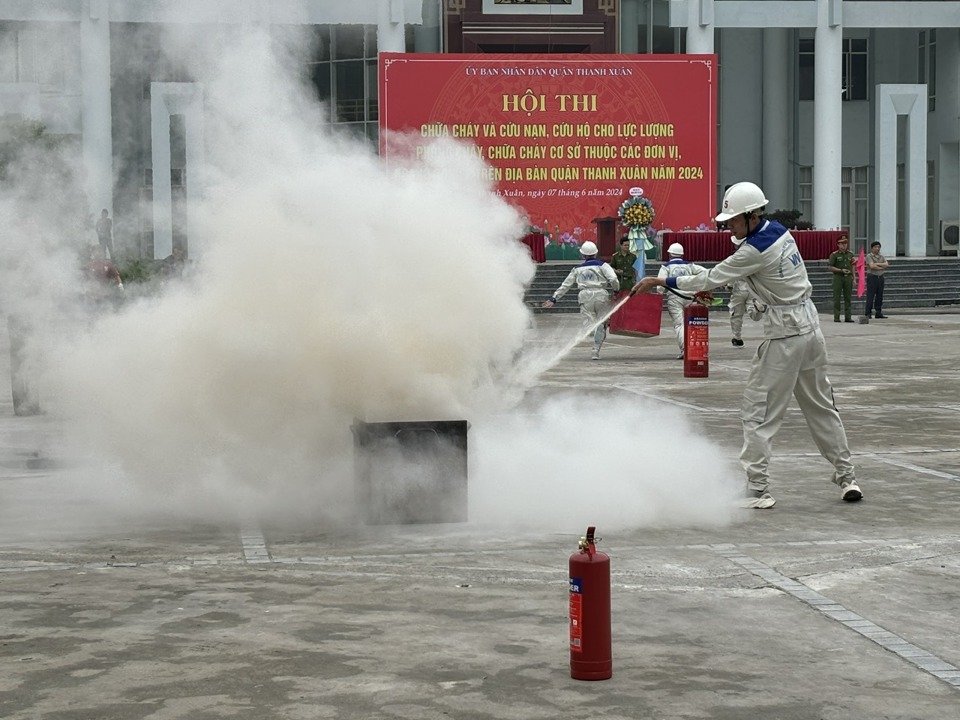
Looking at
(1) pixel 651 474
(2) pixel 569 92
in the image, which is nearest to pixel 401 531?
(1) pixel 651 474

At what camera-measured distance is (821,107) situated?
44.8m

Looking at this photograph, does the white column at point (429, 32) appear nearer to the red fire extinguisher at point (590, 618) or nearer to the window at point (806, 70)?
the window at point (806, 70)

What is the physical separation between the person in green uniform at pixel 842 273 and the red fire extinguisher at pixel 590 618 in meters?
25.1

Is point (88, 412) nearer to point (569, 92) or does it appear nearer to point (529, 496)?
point (529, 496)

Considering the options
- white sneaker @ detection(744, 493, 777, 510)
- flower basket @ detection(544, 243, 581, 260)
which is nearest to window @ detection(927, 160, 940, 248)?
flower basket @ detection(544, 243, 581, 260)

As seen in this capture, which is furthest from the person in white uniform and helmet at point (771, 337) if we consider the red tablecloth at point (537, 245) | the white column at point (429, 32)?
the white column at point (429, 32)

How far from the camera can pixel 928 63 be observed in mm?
50812

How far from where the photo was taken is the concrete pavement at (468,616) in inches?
197

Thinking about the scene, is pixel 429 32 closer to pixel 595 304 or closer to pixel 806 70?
pixel 806 70

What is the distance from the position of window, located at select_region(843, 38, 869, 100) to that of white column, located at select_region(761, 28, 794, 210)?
7.66ft

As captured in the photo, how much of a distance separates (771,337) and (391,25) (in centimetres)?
3485

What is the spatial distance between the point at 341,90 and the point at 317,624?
42.5 meters

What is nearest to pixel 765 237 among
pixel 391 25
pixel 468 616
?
pixel 468 616

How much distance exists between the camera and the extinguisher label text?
204 inches
